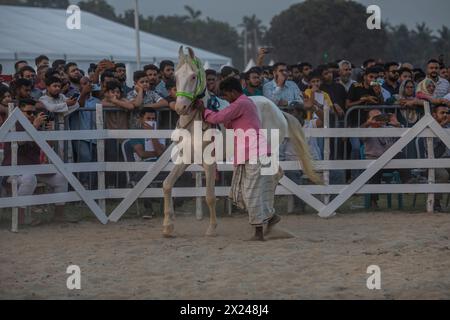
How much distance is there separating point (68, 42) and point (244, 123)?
1608 cm

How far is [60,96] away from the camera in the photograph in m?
11.4

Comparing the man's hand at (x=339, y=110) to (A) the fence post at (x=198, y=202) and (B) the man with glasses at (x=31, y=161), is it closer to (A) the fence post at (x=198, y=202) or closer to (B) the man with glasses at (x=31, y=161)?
(A) the fence post at (x=198, y=202)

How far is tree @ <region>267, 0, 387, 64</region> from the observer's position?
42062 mm

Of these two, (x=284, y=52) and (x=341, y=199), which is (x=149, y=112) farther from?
(x=284, y=52)

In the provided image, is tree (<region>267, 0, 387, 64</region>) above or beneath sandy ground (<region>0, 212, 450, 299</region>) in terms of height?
above

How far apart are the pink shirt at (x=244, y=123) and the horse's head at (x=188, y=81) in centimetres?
26

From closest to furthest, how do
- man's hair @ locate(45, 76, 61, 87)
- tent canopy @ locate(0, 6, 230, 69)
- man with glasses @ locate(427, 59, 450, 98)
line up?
man's hair @ locate(45, 76, 61, 87)
man with glasses @ locate(427, 59, 450, 98)
tent canopy @ locate(0, 6, 230, 69)

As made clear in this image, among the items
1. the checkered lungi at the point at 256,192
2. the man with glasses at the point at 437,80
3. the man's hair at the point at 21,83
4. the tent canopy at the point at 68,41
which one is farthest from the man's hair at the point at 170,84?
the tent canopy at the point at 68,41

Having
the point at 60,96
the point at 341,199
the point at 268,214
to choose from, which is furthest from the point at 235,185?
the point at 60,96

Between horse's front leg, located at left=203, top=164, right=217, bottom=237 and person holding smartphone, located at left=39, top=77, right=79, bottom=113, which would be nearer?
horse's front leg, located at left=203, top=164, right=217, bottom=237

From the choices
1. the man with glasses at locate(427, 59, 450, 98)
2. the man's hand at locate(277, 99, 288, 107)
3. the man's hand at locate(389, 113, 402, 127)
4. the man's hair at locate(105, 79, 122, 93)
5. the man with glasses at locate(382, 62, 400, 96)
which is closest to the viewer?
the man's hair at locate(105, 79, 122, 93)

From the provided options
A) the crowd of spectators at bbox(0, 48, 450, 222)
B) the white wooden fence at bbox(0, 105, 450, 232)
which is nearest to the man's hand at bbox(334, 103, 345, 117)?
the crowd of spectators at bbox(0, 48, 450, 222)

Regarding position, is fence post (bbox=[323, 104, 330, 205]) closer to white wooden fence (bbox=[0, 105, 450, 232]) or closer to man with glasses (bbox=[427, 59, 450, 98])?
white wooden fence (bbox=[0, 105, 450, 232])

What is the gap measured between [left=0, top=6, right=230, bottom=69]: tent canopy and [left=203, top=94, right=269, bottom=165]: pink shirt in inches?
477
